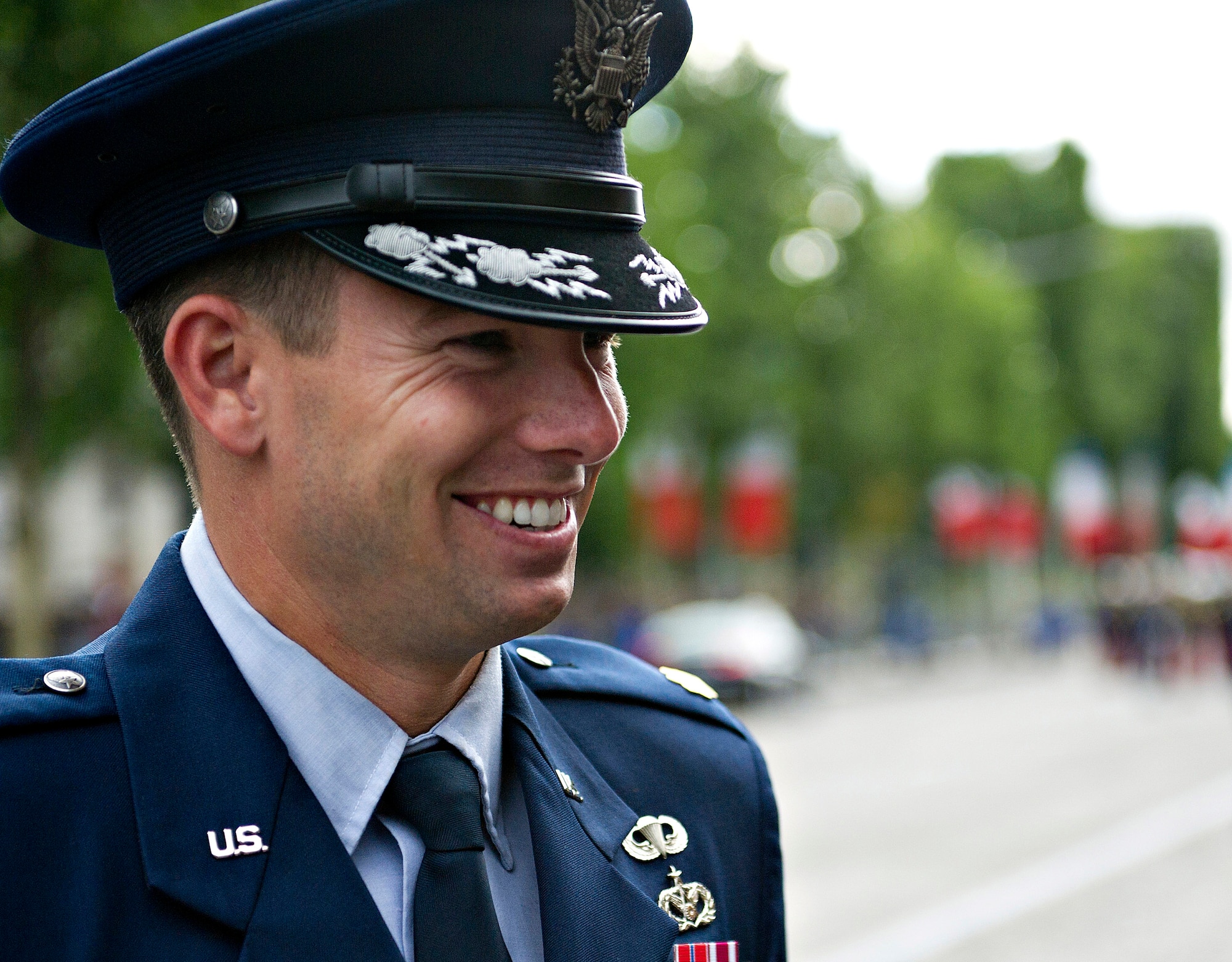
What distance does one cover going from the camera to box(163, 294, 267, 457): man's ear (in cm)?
175

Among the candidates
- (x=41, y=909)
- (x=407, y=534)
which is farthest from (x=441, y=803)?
(x=41, y=909)

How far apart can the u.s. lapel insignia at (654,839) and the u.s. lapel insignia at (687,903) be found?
0.03 m

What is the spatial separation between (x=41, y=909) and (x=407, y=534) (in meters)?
0.51

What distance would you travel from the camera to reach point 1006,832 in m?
12.3

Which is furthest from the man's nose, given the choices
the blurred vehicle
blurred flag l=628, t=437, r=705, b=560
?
blurred flag l=628, t=437, r=705, b=560

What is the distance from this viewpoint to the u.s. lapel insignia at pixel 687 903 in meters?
2.01

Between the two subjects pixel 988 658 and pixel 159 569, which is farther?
pixel 988 658

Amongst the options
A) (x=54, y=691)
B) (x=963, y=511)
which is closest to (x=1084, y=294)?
(x=963, y=511)

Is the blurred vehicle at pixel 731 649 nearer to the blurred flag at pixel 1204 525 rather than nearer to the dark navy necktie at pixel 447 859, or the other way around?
the blurred flag at pixel 1204 525

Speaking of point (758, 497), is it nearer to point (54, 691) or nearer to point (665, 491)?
point (665, 491)

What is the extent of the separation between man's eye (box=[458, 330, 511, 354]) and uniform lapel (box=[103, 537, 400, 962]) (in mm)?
449

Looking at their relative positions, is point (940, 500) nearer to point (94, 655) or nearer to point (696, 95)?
point (696, 95)

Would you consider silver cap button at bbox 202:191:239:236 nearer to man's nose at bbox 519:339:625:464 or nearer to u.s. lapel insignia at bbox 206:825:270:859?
man's nose at bbox 519:339:625:464

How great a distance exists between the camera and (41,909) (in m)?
1.58
